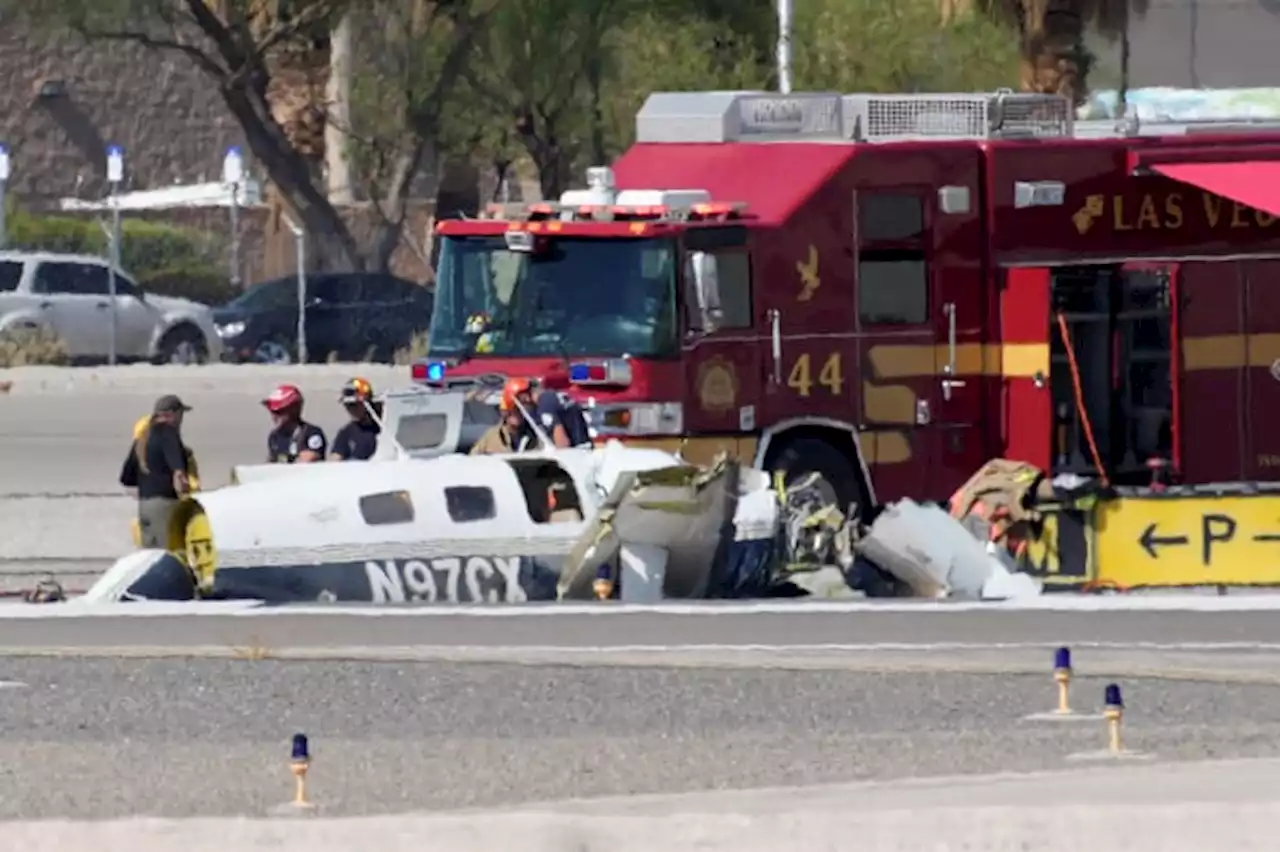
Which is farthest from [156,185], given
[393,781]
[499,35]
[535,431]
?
[393,781]

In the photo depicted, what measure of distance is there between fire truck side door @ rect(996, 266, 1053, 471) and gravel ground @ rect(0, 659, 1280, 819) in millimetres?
6509

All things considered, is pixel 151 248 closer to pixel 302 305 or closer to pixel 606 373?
pixel 302 305

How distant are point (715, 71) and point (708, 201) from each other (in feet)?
74.4

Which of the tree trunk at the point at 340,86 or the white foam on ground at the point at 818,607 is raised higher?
the tree trunk at the point at 340,86

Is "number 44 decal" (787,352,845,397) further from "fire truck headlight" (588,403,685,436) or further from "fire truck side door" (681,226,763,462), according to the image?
"fire truck headlight" (588,403,685,436)

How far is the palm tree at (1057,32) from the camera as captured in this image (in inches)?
1399

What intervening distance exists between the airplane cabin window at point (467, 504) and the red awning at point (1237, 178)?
22.1 feet

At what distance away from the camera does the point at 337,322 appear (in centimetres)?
3997

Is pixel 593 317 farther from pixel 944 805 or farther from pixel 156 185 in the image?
pixel 156 185

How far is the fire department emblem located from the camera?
21.0 metres

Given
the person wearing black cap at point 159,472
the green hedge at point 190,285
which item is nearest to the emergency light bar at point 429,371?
the person wearing black cap at point 159,472

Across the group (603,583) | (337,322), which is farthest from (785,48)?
(603,583)

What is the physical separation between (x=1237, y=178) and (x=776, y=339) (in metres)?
3.55

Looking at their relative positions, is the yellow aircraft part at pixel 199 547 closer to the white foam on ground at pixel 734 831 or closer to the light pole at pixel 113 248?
the white foam on ground at pixel 734 831
